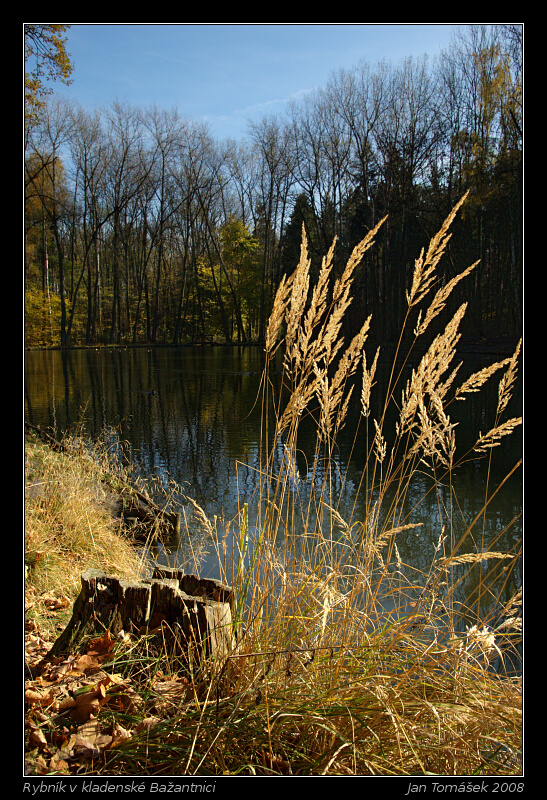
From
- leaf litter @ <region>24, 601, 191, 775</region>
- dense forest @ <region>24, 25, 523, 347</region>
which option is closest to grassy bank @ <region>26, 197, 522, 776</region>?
leaf litter @ <region>24, 601, 191, 775</region>

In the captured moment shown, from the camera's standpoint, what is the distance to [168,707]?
1.50 m

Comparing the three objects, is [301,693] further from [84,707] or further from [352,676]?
[84,707]

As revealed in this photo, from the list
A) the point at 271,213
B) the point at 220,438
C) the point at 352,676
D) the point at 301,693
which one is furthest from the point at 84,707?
the point at 271,213

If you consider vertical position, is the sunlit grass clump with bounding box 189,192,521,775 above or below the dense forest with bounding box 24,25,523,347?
below

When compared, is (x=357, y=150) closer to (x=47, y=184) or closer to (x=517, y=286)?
(x=517, y=286)

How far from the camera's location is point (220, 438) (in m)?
9.07

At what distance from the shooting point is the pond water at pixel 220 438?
5.21 meters

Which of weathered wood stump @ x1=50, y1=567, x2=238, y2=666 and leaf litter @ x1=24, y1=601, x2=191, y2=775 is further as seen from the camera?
weathered wood stump @ x1=50, y1=567, x2=238, y2=666

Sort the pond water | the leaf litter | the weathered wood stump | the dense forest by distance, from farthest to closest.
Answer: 1. the dense forest
2. the pond water
3. the weathered wood stump
4. the leaf litter

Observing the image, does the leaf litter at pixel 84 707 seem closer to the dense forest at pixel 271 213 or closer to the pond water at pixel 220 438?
the pond water at pixel 220 438

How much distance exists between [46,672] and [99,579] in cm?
33

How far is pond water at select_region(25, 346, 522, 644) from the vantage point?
5.21m

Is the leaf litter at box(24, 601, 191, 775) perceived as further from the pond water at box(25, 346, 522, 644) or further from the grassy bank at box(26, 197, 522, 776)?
the pond water at box(25, 346, 522, 644)
